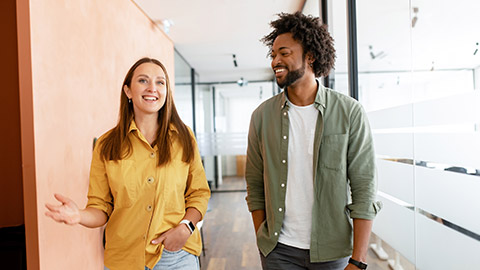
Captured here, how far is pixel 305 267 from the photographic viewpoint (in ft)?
4.43

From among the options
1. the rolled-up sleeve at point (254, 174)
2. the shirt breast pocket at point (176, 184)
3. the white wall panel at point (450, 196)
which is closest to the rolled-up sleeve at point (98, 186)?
the shirt breast pocket at point (176, 184)

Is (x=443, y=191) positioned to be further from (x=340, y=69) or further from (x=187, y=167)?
(x=340, y=69)

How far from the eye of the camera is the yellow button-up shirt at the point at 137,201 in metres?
1.26

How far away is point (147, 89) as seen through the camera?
136cm

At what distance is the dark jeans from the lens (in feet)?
4.37

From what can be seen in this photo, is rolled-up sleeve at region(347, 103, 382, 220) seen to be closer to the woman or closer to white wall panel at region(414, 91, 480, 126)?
white wall panel at region(414, 91, 480, 126)

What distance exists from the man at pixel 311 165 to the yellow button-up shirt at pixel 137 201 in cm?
37

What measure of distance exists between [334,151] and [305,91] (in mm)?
282

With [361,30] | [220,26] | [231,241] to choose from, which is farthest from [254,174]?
[220,26]

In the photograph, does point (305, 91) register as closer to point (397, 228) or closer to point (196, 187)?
point (196, 187)

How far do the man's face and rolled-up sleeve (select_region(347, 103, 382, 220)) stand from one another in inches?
10.6

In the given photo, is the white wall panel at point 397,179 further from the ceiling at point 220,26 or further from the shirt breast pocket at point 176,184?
the ceiling at point 220,26

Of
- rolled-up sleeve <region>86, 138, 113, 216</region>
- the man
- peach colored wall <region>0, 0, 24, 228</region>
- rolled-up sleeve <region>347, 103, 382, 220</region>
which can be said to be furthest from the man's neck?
peach colored wall <region>0, 0, 24, 228</region>

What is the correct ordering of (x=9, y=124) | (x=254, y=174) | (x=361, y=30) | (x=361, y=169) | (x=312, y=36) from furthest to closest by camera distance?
(x=9, y=124)
(x=361, y=30)
(x=254, y=174)
(x=312, y=36)
(x=361, y=169)
